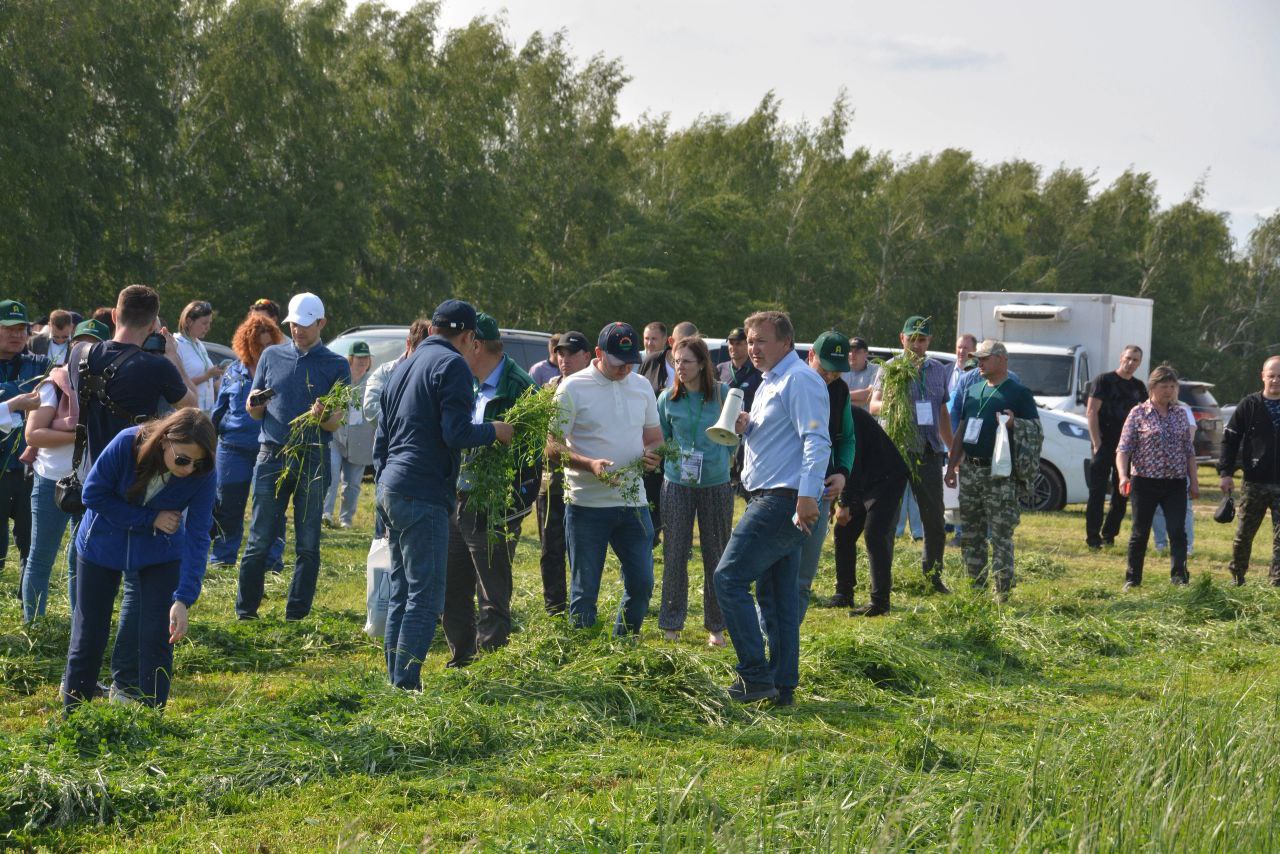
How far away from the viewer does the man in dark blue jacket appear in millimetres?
6094

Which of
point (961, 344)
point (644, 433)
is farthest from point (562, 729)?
point (961, 344)

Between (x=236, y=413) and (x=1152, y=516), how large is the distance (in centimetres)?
767

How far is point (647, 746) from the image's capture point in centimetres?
568

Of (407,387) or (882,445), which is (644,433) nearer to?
(407,387)

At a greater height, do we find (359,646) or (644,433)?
(644,433)

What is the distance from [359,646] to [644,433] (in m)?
2.10

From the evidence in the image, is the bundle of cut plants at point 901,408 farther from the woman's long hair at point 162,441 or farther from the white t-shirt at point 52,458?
the woman's long hair at point 162,441

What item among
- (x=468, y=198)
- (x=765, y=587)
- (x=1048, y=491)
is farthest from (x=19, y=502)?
(x=468, y=198)

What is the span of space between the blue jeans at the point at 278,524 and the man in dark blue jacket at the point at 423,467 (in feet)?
6.34

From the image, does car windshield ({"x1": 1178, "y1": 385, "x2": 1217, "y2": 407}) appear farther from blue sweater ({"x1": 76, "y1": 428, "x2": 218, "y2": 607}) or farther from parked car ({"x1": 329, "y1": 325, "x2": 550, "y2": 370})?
blue sweater ({"x1": 76, "y1": 428, "x2": 218, "y2": 607})

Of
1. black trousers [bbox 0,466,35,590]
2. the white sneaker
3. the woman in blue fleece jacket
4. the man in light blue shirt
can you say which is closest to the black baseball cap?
the man in light blue shirt

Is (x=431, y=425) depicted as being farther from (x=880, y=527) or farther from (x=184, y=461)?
(x=880, y=527)

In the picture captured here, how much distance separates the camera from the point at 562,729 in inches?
226

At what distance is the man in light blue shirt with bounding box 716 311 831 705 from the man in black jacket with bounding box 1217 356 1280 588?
253 inches
